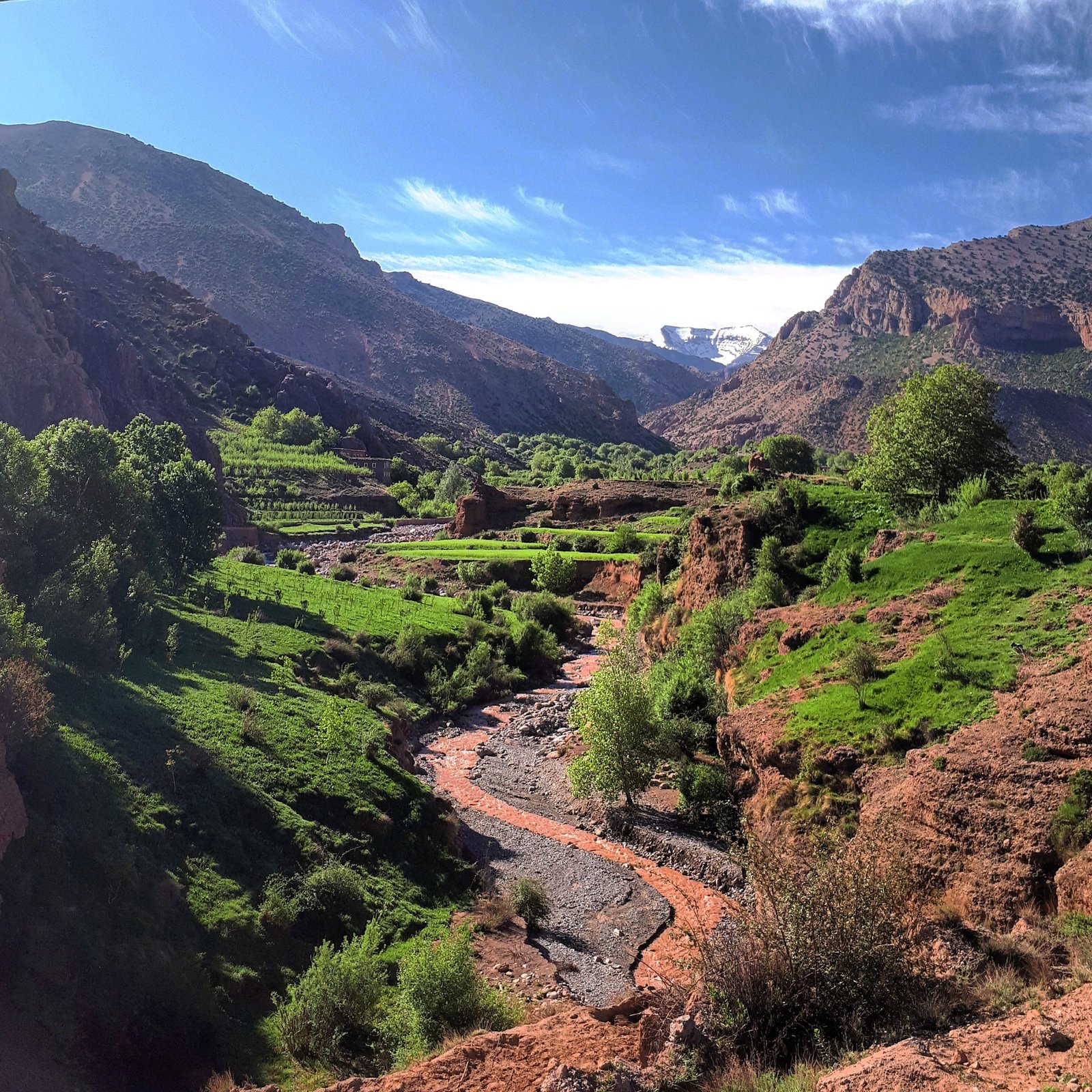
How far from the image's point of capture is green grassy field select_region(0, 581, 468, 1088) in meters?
12.9

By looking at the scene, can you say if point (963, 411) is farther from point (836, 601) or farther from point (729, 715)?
point (729, 715)

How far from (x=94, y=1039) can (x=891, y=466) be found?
34.0m

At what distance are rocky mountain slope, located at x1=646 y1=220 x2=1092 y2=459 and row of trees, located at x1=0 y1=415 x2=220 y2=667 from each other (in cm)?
12595

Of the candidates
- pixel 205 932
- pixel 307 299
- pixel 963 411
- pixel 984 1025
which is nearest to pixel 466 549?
pixel 963 411

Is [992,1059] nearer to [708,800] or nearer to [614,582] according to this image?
[708,800]

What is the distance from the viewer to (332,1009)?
13930mm

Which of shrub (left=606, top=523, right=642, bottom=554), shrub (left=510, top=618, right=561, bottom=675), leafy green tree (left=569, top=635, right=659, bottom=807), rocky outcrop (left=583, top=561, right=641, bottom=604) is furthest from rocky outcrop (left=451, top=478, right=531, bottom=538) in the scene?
leafy green tree (left=569, top=635, right=659, bottom=807)

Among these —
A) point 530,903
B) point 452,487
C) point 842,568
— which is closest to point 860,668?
point 842,568

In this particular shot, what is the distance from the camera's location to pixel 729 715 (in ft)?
79.9

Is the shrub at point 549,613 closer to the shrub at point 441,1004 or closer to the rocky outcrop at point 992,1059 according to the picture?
the shrub at point 441,1004

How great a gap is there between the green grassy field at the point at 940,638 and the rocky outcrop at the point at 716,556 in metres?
6.14

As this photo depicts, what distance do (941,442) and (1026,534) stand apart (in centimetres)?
1272

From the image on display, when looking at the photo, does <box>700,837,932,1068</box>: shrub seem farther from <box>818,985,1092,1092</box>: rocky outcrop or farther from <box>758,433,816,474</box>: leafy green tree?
<box>758,433,816,474</box>: leafy green tree

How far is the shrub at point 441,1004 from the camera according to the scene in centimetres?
1321
